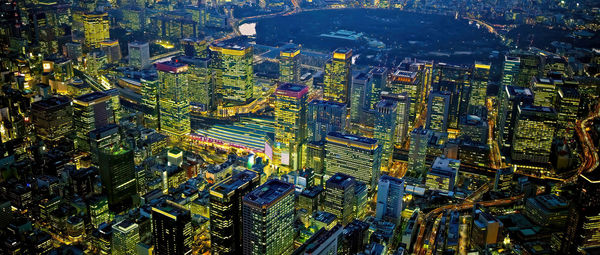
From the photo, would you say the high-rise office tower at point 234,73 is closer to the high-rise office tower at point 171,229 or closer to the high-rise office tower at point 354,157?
the high-rise office tower at point 354,157

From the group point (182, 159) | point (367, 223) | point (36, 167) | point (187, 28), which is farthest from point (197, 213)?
point (187, 28)

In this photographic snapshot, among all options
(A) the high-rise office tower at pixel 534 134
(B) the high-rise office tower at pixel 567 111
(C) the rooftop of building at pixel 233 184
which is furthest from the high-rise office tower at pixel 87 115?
(B) the high-rise office tower at pixel 567 111

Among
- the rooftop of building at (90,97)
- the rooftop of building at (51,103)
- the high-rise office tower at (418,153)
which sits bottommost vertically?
the high-rise office tower at (418,153)

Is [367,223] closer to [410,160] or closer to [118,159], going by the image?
[410,160]

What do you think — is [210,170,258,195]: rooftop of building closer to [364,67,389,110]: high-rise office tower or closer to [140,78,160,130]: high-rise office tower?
[140,78,160,130]: high-rise office tower

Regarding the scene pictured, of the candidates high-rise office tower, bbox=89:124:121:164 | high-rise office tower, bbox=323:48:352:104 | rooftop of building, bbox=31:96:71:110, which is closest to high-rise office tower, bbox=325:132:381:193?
high-rise office tower, bbox=323:48:352:104

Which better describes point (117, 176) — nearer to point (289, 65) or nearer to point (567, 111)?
point (289, 65)

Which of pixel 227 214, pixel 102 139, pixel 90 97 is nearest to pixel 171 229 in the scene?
pixel 227 214
